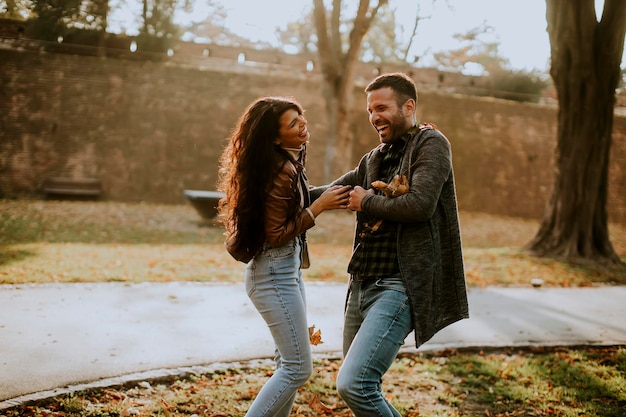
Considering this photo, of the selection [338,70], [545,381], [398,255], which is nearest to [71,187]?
[338,70]

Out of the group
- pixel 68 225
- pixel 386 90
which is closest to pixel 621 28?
pixel 386 90

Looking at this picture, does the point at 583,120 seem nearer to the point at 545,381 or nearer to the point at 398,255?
the point at 545,381

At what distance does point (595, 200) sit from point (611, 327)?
189 inches

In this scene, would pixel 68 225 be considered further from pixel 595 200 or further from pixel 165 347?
pixel 595 200

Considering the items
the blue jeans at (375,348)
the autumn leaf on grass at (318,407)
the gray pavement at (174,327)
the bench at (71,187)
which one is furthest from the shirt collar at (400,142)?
the bench at (71,187)

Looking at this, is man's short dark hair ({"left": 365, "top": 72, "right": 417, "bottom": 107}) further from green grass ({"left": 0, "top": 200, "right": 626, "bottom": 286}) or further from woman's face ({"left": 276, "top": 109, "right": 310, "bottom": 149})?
green grass ({"left": 0, "top": 200, "right": 626, "bottom": 286})

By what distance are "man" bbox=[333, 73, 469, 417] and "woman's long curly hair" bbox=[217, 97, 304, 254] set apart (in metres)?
0.47

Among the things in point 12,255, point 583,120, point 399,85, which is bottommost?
point 12,255

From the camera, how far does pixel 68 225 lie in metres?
12.5

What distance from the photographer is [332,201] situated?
3.04 m

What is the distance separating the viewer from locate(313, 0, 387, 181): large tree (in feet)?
49.9

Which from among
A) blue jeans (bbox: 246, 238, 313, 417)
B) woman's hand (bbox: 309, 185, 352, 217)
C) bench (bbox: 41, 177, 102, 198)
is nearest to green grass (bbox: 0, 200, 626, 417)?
bench (bbox: 41, 177, 102, 198)

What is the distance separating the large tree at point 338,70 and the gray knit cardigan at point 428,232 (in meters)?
12.8

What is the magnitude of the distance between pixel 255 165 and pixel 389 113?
780 millimetres
